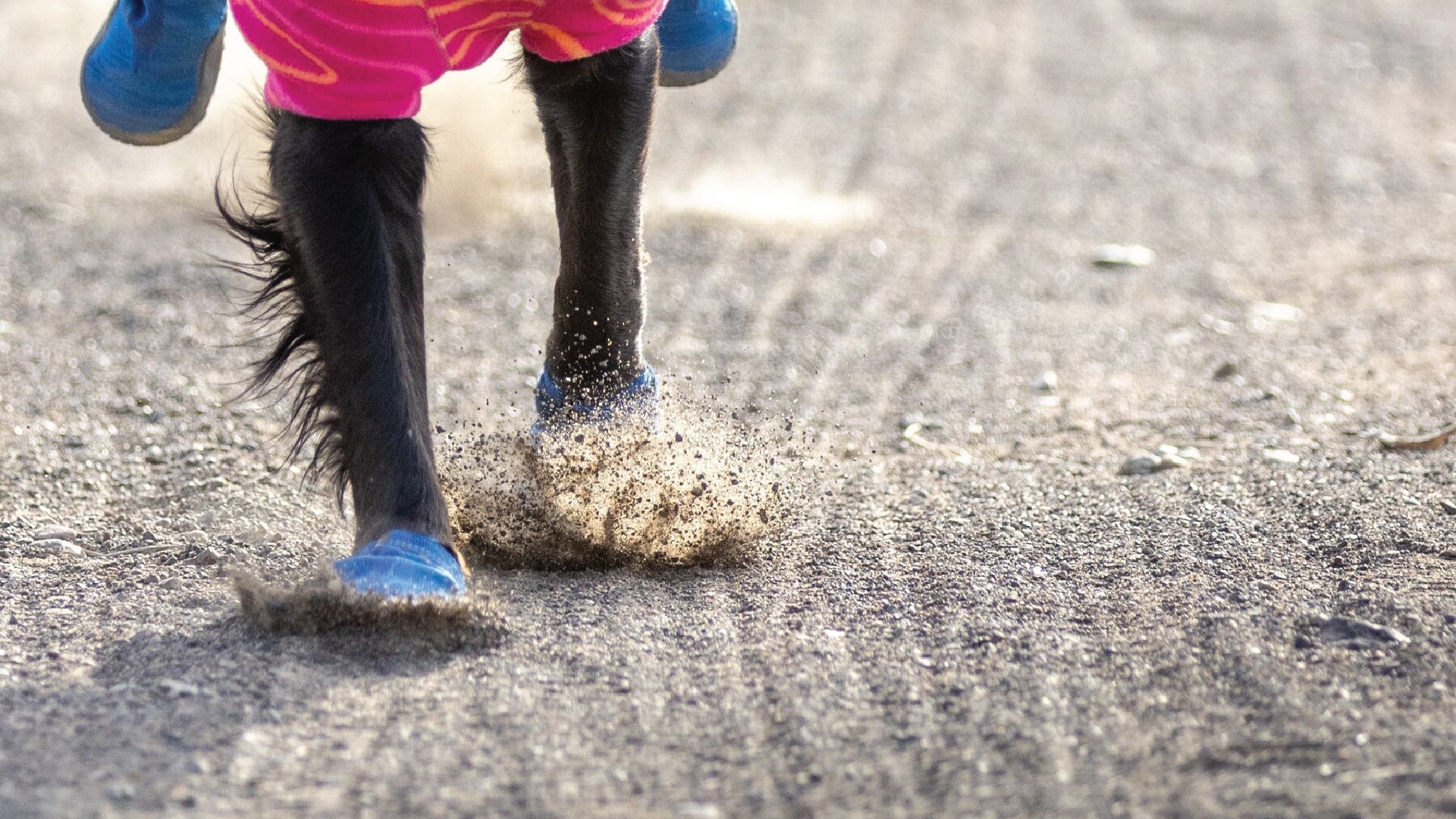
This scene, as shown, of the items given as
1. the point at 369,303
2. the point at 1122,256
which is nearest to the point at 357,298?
the point at 369,303

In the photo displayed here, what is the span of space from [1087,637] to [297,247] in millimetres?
1389

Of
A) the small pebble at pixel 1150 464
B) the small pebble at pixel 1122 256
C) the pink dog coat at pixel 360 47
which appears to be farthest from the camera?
the small pebble at pixel 1122 256

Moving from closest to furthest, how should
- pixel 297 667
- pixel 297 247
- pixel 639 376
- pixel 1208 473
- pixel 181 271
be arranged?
1. pixel 297 667
2. pixel 297 247
3. pixel 639 376
4. pixel 1208 473
5. pixel 181 271

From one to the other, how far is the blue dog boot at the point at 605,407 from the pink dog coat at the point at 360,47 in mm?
806

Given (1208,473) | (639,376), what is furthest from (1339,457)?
(639,376)

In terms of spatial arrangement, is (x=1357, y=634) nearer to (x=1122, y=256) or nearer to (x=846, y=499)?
(x=846, y=499)

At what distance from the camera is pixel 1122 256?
5891 millimetres

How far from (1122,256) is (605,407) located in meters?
3.24

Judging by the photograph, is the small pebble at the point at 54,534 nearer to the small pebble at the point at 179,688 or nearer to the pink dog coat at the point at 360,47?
the small pebble at the point at 179,688

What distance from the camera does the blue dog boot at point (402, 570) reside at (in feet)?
7.95

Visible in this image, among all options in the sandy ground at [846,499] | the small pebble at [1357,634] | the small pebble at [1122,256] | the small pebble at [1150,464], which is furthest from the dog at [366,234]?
the small pebble at [1122,256]

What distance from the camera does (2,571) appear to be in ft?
9.50

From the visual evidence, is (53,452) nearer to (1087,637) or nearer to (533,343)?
(533,343)

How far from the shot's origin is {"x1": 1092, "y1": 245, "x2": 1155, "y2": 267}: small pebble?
584 cm
